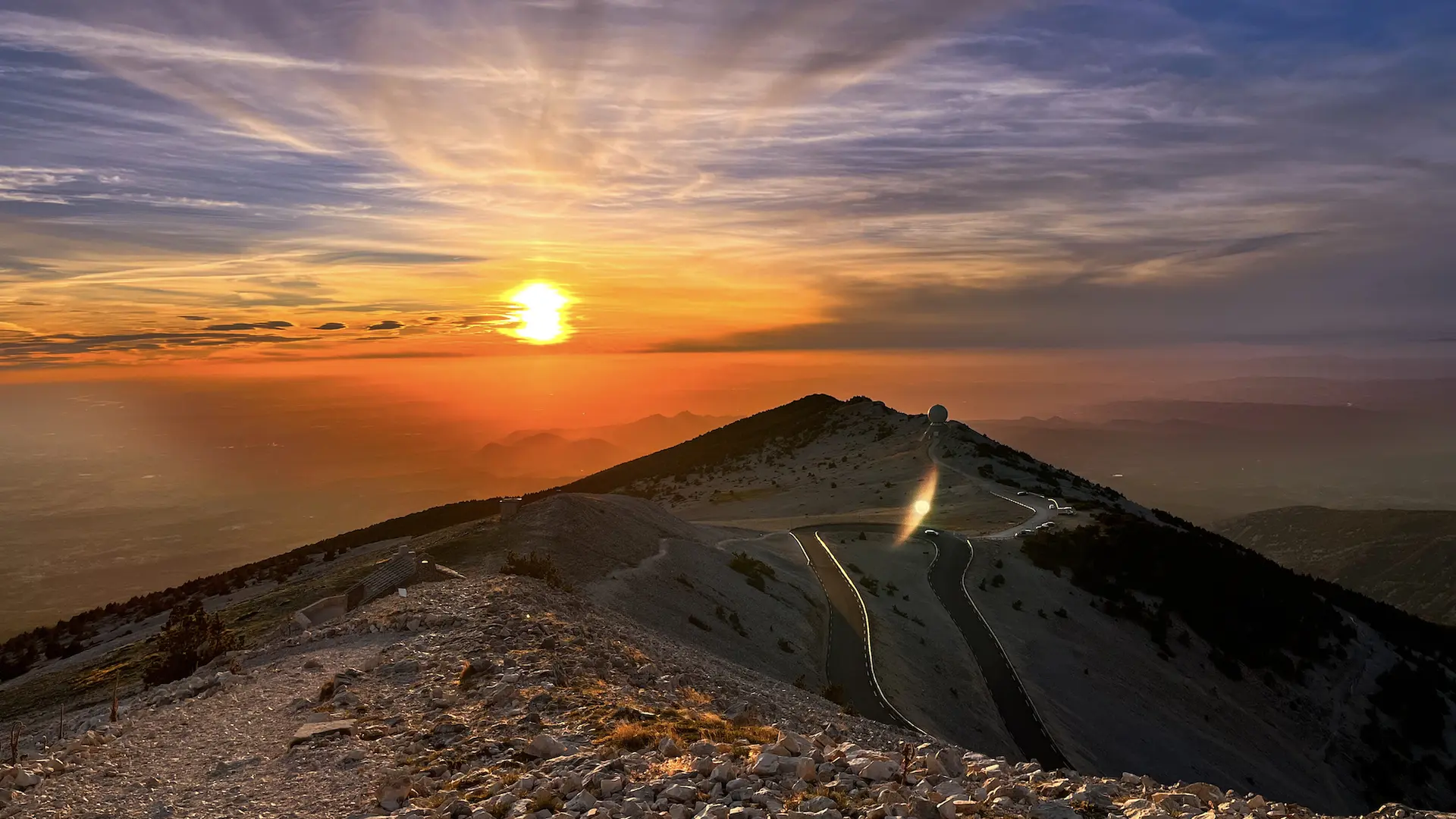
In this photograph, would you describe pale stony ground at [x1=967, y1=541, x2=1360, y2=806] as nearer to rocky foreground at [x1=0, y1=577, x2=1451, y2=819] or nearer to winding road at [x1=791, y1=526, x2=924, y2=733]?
winding road at [x1=791, y1=526, x2=924, y2=733]

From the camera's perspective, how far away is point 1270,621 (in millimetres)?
41125

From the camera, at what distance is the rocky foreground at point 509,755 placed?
849 cm

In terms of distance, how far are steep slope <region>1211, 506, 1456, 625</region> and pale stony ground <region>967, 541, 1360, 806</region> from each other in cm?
9433

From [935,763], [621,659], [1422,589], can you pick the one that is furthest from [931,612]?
[1422,589]

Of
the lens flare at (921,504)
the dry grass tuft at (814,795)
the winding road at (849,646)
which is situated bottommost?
the winding road at (849,646)

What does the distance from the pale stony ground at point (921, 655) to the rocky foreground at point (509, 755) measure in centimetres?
1074

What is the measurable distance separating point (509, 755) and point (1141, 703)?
1268 inches

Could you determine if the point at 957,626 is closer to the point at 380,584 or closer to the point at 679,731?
the point at 380,584

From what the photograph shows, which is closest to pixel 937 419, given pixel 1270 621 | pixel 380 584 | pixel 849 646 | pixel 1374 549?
pixel 1270 621

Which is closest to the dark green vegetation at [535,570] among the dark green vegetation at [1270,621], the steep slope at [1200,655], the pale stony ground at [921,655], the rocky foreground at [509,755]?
the rocky foreground at [509,755]

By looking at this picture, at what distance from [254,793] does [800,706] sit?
11130mm

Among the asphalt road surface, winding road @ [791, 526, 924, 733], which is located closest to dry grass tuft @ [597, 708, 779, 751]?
winding road @ [791, 526, 924, 733]

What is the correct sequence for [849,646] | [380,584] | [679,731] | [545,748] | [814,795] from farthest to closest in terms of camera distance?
[849,646]
[380,584]
[679,731]
[545,748]
[814,795]

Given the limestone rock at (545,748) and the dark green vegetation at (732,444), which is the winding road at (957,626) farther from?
the dark green vegetation at (732,444)
